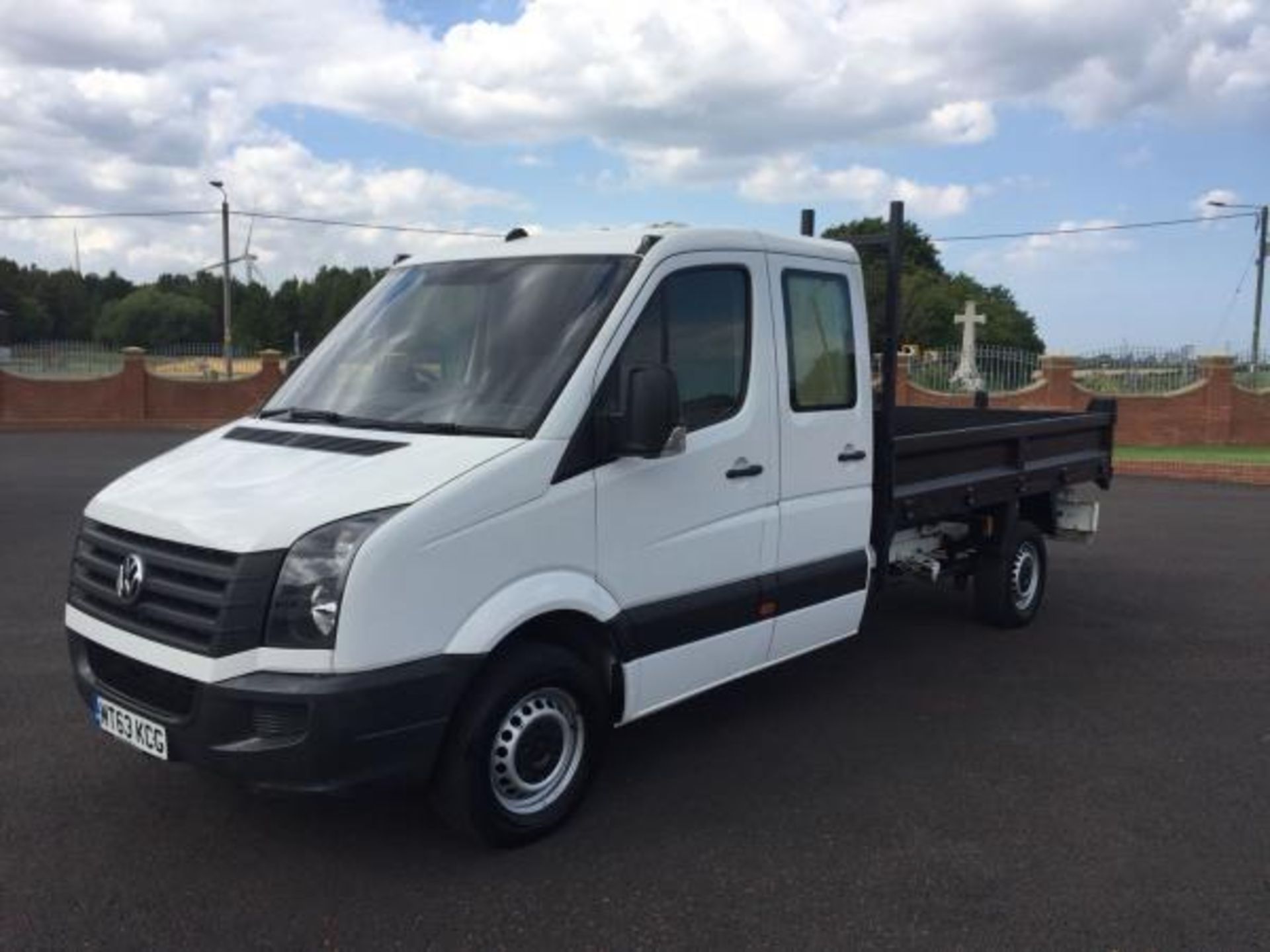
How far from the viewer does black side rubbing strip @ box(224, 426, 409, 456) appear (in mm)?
3979

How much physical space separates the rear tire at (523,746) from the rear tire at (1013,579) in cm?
388

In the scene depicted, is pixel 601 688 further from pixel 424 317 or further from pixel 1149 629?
pixel 1149 629

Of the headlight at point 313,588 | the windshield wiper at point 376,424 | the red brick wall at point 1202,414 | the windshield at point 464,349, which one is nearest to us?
the headlight at point 313,588

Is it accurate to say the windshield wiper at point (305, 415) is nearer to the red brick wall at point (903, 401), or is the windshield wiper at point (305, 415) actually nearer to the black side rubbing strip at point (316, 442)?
the black side rubbing strip at point (316, 442)

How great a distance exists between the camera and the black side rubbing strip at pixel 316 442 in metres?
3.98

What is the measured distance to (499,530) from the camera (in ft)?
12.5

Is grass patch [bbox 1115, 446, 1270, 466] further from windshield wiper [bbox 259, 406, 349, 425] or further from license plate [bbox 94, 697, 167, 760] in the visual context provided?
license plate [bbox 94, 697, 167, 760]

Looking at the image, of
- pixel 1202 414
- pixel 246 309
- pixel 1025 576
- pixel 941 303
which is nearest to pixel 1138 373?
pixel 1202 414

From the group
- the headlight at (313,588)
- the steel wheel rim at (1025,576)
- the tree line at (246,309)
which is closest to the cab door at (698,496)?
the headlight at (313,588)

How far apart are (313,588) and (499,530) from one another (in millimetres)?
656

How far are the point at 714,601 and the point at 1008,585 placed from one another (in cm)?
342

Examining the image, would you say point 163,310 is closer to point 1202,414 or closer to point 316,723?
point 1202,414

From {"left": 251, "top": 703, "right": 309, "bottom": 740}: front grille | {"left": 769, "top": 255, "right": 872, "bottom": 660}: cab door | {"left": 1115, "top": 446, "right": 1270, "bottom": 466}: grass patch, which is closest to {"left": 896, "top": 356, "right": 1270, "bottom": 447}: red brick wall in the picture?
{"left": 1115, "top": 446, "right": 1270, "bottom": 466}: grass patch

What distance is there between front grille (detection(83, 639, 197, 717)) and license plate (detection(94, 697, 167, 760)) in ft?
0.17
